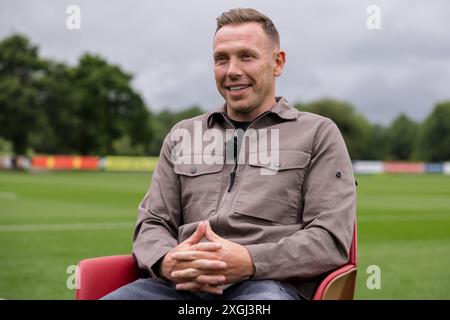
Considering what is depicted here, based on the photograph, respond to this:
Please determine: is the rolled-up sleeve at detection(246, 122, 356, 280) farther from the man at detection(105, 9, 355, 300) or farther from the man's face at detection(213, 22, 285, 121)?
the man's face at detection(213, 22, 285, 121)

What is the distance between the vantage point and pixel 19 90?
59531 millimetres

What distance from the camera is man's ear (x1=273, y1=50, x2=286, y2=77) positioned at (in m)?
3.35

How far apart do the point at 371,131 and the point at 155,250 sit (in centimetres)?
10233

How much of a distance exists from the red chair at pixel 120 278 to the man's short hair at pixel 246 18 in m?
1.06

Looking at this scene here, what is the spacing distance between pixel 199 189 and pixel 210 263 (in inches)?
20.5

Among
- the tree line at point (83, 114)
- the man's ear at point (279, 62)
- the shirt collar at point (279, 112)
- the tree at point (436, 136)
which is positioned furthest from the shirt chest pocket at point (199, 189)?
the tree at point (436, 136)

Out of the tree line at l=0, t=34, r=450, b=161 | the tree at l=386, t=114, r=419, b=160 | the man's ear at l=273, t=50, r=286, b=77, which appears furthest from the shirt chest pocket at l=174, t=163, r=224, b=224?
the tree at l=386, t=114, r=419, b=160

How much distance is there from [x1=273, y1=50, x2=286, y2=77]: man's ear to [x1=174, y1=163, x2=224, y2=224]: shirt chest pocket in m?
0.57

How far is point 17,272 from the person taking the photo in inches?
324

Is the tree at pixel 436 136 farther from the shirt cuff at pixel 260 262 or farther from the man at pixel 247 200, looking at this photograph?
the shirt cuff at pixel 260 262

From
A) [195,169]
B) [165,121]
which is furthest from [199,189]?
[165,121]

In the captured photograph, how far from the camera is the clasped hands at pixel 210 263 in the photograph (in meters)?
2.79

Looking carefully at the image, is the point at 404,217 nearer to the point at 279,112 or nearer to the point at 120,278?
the point at 279,112
